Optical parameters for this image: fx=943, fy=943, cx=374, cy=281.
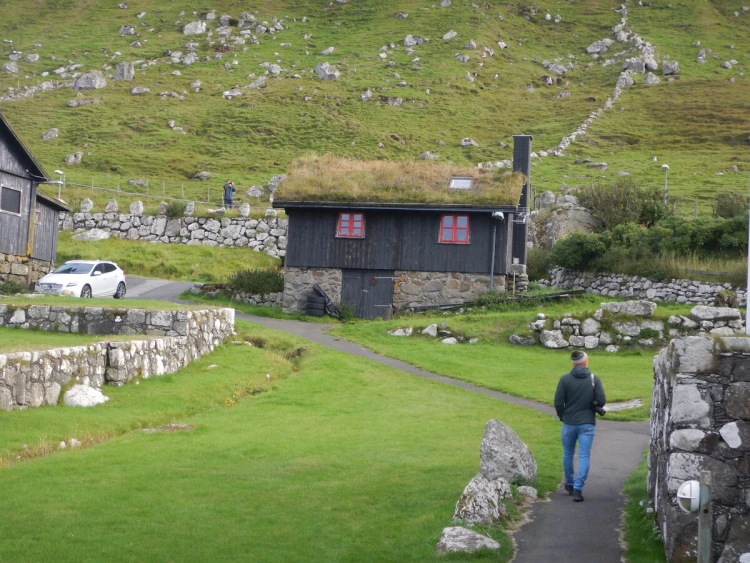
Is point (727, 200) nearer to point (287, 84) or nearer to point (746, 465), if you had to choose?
point (746, 465)

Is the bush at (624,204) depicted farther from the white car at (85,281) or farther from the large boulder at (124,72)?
the large boulder at (124,72)

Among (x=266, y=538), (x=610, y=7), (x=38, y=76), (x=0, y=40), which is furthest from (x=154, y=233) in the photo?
(x=610, y=7)

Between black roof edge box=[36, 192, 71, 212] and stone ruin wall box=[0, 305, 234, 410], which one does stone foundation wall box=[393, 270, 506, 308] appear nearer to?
stone ruin wall box=[0, 305, 234, 410]

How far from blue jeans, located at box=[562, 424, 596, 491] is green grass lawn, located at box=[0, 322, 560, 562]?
0.59 metres

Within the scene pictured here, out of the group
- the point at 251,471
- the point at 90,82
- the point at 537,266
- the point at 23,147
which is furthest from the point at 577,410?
the point at 90,82

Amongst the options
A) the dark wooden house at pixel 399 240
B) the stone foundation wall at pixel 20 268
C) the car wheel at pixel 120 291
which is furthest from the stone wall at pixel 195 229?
the car wheel at pixel 120 291

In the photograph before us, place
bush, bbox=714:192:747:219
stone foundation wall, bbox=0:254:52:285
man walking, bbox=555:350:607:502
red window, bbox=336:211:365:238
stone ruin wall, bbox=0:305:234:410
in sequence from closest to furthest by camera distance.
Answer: man walking, bbox=555:350:607:502, stone ruin wall, bbox=0:305:234:410, stone foundation wall, bbox=0:254:52:285, red window, bbox=336:211:365:238, bush, bbox=714:192:747:219

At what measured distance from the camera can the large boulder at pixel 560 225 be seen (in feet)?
174

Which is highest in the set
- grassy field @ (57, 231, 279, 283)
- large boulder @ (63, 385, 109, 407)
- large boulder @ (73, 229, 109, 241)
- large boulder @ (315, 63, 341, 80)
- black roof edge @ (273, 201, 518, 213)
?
large boulder @ (315, 63, 341, 80)

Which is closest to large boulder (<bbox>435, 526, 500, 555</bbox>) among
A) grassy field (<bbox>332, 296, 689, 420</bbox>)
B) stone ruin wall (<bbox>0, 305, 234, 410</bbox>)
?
stone ruin wall (<bbox>0, 305, 234, 410</bbox>)

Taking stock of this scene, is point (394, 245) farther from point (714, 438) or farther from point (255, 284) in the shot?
point (714, 438)

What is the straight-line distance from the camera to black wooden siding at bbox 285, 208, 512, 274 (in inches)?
1672

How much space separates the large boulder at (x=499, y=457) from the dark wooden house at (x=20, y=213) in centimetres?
3066

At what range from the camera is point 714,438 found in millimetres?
10984
